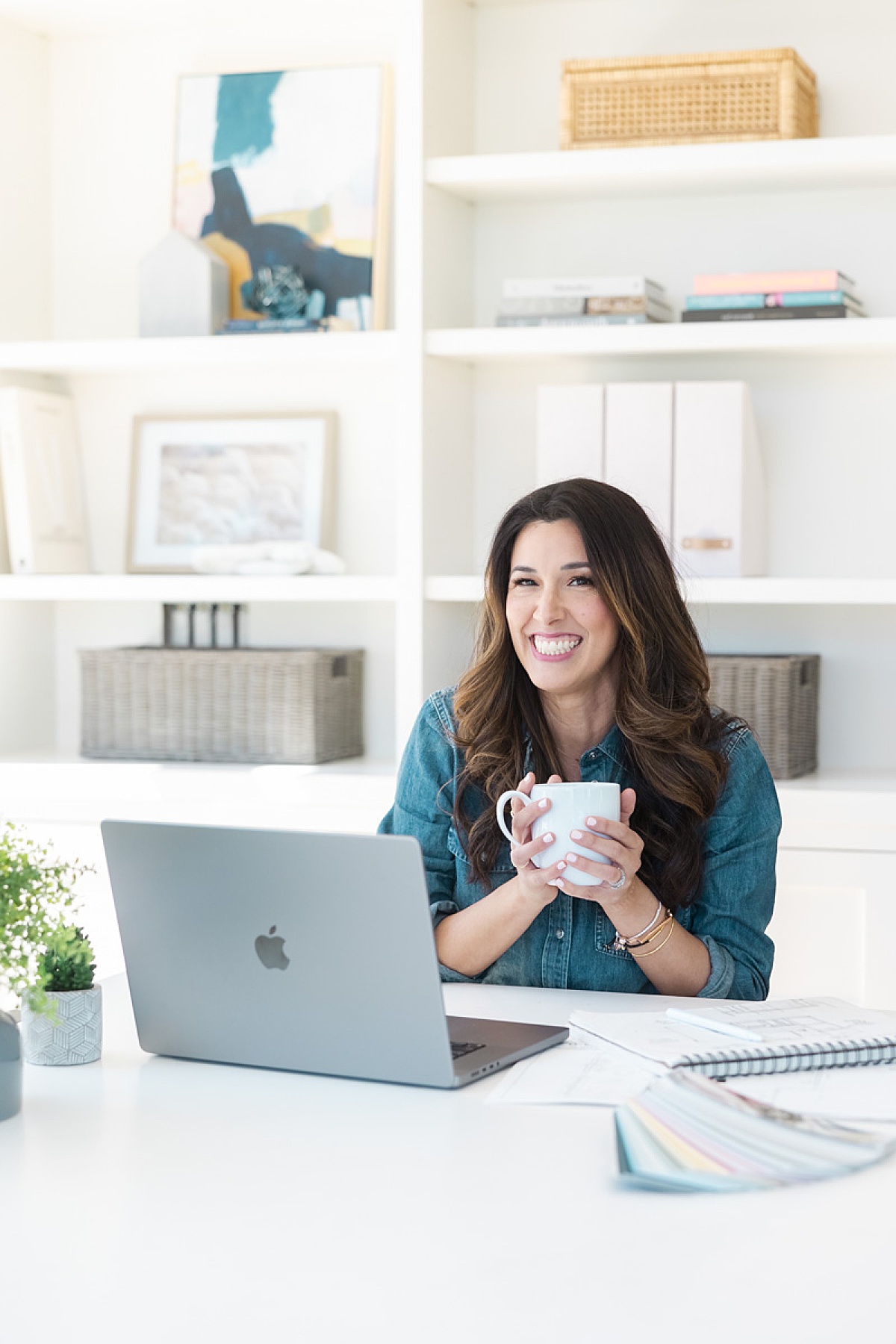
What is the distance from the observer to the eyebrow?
185 cm

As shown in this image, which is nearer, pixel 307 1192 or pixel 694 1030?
pixel 307 1192

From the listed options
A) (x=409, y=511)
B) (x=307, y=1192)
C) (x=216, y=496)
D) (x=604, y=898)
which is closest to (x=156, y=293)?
(x=216, y=496)

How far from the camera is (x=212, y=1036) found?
1.34m

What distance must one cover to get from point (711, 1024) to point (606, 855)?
0.19 metres

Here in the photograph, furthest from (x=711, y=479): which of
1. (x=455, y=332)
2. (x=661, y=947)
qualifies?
(x=661, y=947)

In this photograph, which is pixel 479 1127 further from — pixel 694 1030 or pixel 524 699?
pixel 524 699

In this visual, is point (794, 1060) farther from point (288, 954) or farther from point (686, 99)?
point (686, 99)

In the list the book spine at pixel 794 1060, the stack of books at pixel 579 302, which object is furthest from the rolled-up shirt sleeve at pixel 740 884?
the stack of books at pixel 579 302

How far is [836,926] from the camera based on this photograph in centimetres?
257

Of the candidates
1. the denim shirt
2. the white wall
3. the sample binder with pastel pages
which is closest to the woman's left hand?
the sample binder with pastel pages

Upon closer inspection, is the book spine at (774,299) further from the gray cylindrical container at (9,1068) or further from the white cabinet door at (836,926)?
the gray cylindrical container at (9,1068)

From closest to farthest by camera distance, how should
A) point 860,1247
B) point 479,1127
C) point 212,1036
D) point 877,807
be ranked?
point 860,1247 < point 479,1127 < point 212,1036 < point 877,807

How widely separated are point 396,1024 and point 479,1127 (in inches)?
5.0

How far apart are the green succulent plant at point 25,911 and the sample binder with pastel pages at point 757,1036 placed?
0.47 meters
